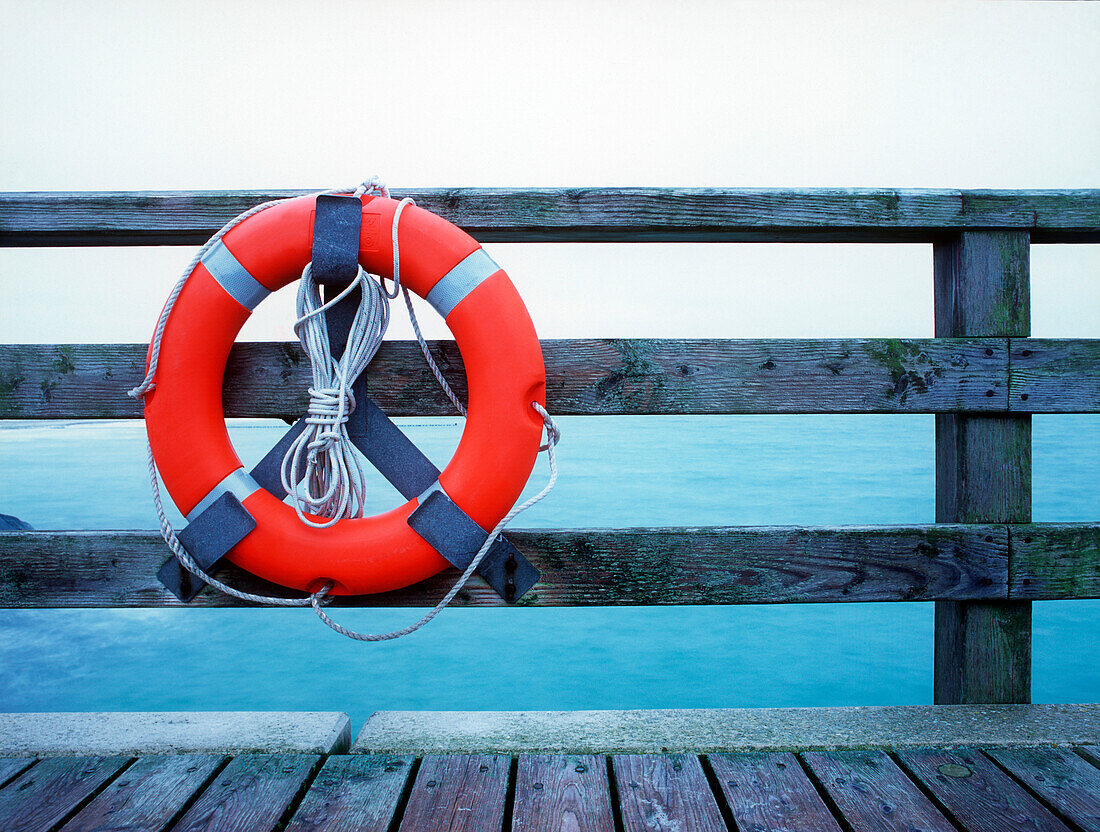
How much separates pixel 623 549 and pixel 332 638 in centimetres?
385

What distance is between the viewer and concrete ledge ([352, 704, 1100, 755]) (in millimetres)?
1013

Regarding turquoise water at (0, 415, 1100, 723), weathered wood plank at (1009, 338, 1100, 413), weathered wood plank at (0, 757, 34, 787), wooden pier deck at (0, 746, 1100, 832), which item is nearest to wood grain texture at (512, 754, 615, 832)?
wooden pier deck at (0, 746, 1100, 832)

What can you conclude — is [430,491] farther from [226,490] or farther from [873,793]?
[873,793]

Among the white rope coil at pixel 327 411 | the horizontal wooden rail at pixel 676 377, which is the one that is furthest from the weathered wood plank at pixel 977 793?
the white rope coil at pixel 327 411

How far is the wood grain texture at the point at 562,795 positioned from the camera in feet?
2.69

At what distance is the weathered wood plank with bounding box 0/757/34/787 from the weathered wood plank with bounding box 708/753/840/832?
2.98ft

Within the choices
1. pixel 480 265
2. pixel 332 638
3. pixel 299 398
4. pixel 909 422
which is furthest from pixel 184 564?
pixel 909 422

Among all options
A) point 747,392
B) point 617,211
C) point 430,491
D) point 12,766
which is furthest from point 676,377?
point 12,766

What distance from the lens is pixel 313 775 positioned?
946mm

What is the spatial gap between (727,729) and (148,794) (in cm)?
78

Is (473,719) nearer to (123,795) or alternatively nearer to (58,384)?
(123,795)

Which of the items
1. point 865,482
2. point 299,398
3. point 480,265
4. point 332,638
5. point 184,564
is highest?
point 480,265

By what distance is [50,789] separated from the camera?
0.90 metres

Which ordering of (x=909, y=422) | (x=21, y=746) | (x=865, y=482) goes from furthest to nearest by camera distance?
(x=909, y=422) < (x=865, y=482) < (x=21, y=746)
